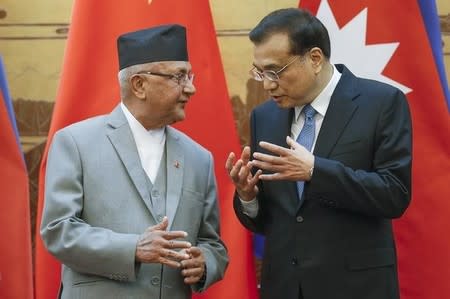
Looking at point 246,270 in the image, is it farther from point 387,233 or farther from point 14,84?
point 14,84

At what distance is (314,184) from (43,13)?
2.12 m

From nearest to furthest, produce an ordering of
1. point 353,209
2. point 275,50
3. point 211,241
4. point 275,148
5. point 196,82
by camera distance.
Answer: point 275,148 → point 353,209 → point 275,50 → point 211,241 → point 196,82

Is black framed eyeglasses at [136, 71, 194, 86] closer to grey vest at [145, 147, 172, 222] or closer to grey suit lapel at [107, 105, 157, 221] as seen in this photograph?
grey suit lapel at [107, 105, 157, 221]

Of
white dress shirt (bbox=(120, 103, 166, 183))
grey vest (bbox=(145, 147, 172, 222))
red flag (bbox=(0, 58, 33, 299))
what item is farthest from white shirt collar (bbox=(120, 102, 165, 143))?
red flag (bbox=(0, 58, 33, 299))

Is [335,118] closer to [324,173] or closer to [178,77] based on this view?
[324,173]

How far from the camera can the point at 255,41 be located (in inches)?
112

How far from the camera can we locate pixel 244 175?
2738 mm

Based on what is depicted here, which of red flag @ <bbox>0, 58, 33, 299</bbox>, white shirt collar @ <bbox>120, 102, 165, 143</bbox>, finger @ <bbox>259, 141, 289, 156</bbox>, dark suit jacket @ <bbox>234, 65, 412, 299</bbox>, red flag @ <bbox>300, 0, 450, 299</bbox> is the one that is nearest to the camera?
finger @ <bbox>259, 141, 289, 156</bbox>

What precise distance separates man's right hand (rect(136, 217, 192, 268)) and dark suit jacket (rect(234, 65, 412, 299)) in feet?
1.40

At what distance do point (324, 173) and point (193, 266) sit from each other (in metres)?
0.56

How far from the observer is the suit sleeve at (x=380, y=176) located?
2.59 m

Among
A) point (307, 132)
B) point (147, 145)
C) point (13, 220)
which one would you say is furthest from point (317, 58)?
point (13, 220)

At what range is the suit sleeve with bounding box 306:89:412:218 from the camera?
2594 mm

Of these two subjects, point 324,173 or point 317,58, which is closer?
point 324,173
